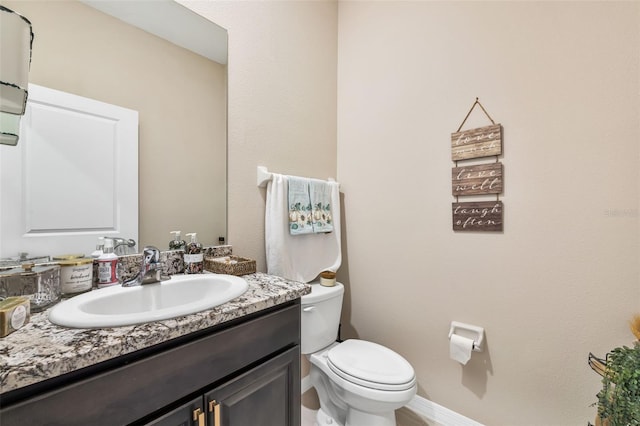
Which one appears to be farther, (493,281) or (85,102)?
(493,281)

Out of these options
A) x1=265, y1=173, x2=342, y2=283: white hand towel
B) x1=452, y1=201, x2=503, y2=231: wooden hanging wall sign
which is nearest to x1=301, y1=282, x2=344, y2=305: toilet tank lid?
x1=265, y1=173, x2=342, y2=283: white hand towel

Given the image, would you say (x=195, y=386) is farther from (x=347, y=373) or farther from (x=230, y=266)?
(x=347, y=373)

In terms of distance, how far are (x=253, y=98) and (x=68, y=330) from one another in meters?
1.23

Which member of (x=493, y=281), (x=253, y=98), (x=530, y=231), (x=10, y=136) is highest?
(x=253, y=98)

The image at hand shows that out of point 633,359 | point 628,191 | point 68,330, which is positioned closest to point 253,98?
point 68,330

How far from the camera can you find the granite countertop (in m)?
0.46

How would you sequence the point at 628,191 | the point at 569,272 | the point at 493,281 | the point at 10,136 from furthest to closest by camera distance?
the point at 493,281 → the point at 569,272 → the point at 628,191 → the point at 10,136

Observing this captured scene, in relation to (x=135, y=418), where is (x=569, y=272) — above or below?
above

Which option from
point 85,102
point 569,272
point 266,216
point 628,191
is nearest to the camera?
point 85,102

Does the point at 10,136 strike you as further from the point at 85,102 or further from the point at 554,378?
the point at 554,378

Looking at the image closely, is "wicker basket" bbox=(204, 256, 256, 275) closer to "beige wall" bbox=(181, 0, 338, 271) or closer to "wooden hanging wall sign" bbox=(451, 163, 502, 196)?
"beige wall" bbox=(181, 0, 338, 271)

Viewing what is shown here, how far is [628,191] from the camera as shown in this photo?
3.50 feet

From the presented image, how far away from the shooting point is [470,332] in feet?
4.63

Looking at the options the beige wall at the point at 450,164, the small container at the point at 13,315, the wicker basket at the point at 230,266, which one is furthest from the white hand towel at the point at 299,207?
the small container at the point at 13,315
